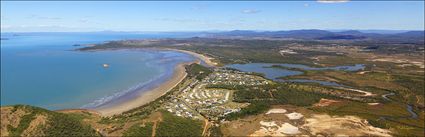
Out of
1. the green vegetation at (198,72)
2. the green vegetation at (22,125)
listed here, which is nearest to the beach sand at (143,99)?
the green vegetation at (198,72)

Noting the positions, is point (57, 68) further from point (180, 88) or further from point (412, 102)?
point (412, 102)

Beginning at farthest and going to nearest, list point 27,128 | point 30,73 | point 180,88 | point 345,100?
point 30,73, point 180,88, point 345,100, point 27,128

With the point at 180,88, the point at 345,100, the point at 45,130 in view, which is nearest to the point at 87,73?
the point at 180,88

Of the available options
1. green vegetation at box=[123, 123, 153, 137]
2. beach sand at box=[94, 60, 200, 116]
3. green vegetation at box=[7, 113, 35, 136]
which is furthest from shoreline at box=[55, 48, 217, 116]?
green vegetation at box=[7, 113, 35, 136]

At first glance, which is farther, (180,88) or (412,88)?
(412,88)

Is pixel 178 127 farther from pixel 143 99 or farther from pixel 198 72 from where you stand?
pixel 198 72

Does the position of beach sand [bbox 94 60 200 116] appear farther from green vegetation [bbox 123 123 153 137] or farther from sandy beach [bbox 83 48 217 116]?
green vegetation [bbox 123 123 153 137]

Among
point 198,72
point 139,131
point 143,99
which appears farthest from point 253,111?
point 198,72
